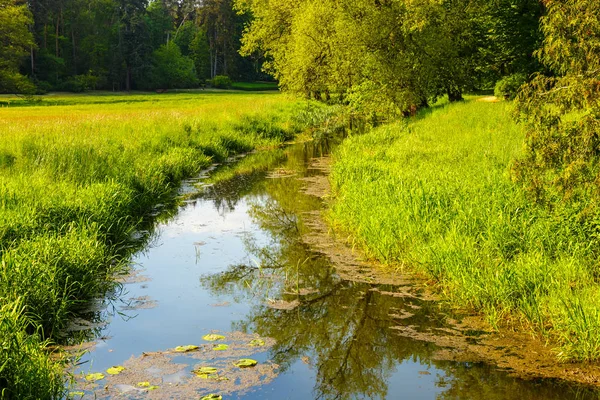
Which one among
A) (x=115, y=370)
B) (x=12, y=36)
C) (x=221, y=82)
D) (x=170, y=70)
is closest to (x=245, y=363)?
(x=115, y=370)

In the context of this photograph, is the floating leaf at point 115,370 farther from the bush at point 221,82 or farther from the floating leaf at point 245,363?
the bush at point 221,82

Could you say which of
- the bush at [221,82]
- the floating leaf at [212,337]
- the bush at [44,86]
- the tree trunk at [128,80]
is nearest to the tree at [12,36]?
the bush at [44,86]

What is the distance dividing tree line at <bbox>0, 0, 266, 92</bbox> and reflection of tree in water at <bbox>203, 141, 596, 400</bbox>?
A: 5454 cm

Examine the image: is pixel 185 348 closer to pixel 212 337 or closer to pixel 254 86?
pixel 212 337

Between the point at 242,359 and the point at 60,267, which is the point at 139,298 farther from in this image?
the point at 242,359

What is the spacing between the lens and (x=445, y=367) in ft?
19.2

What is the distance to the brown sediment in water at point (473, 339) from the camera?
18.4ft

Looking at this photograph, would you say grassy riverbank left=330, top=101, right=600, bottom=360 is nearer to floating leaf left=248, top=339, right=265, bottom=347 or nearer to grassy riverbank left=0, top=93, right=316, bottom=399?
floating leaf left=248, top=339, right=265, bottom=347

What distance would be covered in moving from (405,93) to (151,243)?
55.0ft

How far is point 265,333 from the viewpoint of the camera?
6.76m

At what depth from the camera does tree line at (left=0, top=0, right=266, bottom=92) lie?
71.4 m

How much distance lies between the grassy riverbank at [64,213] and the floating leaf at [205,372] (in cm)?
126

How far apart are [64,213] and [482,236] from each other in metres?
6.46

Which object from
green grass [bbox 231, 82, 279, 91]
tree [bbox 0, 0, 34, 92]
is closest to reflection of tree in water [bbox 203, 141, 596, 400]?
tree [bbox 0, 0, 34, 92]
